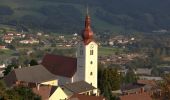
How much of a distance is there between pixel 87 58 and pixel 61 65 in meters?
3.16

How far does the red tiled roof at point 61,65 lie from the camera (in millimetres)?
60487

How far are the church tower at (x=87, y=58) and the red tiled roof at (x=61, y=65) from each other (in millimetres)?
742

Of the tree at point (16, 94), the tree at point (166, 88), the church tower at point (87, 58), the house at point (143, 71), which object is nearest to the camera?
the tree at point (166, 88)

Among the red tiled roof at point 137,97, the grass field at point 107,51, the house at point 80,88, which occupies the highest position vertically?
the grass field at point 107,51

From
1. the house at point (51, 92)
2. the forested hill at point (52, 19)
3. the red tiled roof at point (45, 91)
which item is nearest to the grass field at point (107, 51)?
the forested hill at point (52, 19)

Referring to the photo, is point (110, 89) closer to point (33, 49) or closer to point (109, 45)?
point (33, 49)

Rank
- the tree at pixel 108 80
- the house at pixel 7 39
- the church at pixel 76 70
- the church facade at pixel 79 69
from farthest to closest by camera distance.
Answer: the house at pixel 7 39 < the tree at pixel 108 80 < the church facade at pixel 79 69 < the church at pixel 76 70

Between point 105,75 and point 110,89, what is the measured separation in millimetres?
2053

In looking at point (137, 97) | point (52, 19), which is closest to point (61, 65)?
point (137, 97)

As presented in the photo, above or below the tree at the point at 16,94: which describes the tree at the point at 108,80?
below

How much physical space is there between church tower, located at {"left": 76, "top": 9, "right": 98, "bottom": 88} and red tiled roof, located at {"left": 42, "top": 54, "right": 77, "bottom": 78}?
74 centimetres

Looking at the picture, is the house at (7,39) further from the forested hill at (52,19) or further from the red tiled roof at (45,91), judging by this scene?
the red tiled roof at (45,91)

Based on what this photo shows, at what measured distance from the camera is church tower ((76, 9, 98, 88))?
196 feet

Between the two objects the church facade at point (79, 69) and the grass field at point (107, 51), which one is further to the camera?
the grass field at point (107, 51)
